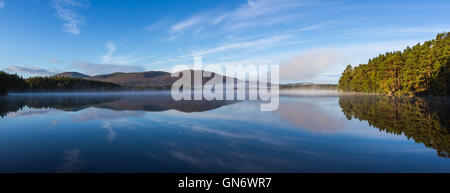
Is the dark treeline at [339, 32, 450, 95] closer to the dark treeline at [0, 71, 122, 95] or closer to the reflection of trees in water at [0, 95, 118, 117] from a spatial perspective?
the reflection of trees in water at [0, 95, 118, 117]

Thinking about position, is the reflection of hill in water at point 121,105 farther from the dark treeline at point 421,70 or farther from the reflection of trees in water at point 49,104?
the dark treeline at point 421,70

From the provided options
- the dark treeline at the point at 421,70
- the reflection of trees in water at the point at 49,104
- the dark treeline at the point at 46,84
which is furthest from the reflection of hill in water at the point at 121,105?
the dark treeline at the point at 46,84

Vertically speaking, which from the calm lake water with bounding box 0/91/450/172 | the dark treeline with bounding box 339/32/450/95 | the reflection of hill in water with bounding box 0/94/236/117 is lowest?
the calm lake water with bounding box 0/91/450/172

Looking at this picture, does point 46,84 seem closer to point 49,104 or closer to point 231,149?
point 49,104

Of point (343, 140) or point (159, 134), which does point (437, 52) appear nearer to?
point (343, 140)

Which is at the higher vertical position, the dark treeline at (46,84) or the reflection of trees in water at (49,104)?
the dark treeline at (46,84)

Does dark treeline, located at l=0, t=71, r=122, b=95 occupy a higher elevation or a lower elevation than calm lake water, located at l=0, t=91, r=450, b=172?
higher

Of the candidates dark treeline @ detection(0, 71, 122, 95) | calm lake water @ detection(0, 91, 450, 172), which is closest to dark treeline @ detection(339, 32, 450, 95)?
calm lake water @ detection(0, 91, 450, 172)

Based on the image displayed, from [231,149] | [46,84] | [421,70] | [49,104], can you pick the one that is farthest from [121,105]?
[46,84]

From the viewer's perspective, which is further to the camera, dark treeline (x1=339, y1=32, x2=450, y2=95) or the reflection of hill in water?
dark treeline (x1=339, y1=32, x2=450, y2=95)

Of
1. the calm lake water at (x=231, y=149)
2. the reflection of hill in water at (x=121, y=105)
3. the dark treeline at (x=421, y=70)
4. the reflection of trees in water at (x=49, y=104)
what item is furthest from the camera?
the dark treeline at (x=421, y=70)

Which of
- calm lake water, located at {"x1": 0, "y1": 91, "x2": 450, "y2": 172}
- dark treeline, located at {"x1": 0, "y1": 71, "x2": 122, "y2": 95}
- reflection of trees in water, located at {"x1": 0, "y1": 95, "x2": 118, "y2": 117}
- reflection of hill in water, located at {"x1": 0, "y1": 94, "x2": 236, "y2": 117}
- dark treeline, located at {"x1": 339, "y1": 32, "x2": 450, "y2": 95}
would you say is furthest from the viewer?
dark treeline, located at {"x1": 0, "y1": 71, "x2": 122, "y2": 95}
